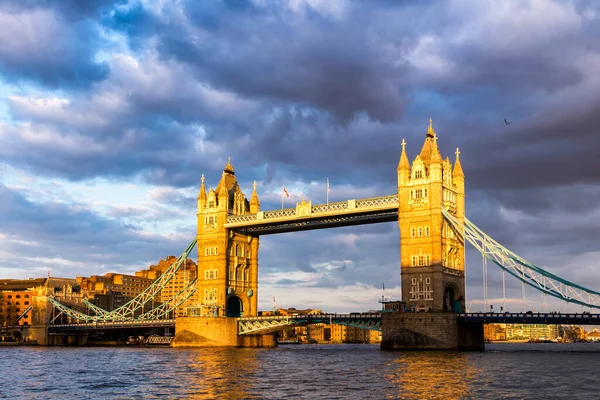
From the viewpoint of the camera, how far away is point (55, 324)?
18612 cm

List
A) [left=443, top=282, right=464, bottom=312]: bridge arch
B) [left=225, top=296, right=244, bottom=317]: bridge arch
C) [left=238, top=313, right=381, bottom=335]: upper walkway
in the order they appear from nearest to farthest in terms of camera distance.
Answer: [left=443, top=282, right=464, bottom=312]: bridge arch
[left=238, top=313, right=381, bottom=335]: upper walkway
[left=225, top=296, right=244, bottom=317]: bridge arch

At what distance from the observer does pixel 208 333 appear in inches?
5448

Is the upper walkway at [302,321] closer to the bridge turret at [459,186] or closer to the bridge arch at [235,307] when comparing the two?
the bridge arch at [235,307]

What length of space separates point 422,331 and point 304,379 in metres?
43.3

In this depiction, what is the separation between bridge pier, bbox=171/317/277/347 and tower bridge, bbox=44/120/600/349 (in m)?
0.18

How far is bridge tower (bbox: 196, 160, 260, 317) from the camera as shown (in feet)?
474

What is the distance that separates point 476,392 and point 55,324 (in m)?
147

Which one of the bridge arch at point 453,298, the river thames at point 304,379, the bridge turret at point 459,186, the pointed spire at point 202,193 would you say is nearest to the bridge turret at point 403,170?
the bridge turret at point 459,186

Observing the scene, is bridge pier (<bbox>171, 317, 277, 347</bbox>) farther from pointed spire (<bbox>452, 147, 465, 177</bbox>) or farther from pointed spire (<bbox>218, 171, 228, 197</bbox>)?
pointed spire (<bbox>452, 147, 465, 177</bbox>)

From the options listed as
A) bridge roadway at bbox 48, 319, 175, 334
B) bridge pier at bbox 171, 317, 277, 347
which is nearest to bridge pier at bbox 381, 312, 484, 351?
bridge pier at bbox 171, 317, 277, 347

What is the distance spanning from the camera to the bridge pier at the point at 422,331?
110 m

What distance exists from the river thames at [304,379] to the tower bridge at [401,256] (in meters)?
15.9

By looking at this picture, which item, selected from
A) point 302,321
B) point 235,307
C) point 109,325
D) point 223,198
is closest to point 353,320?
point 302,321

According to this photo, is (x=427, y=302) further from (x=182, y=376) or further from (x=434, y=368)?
(x=182, y=376)
